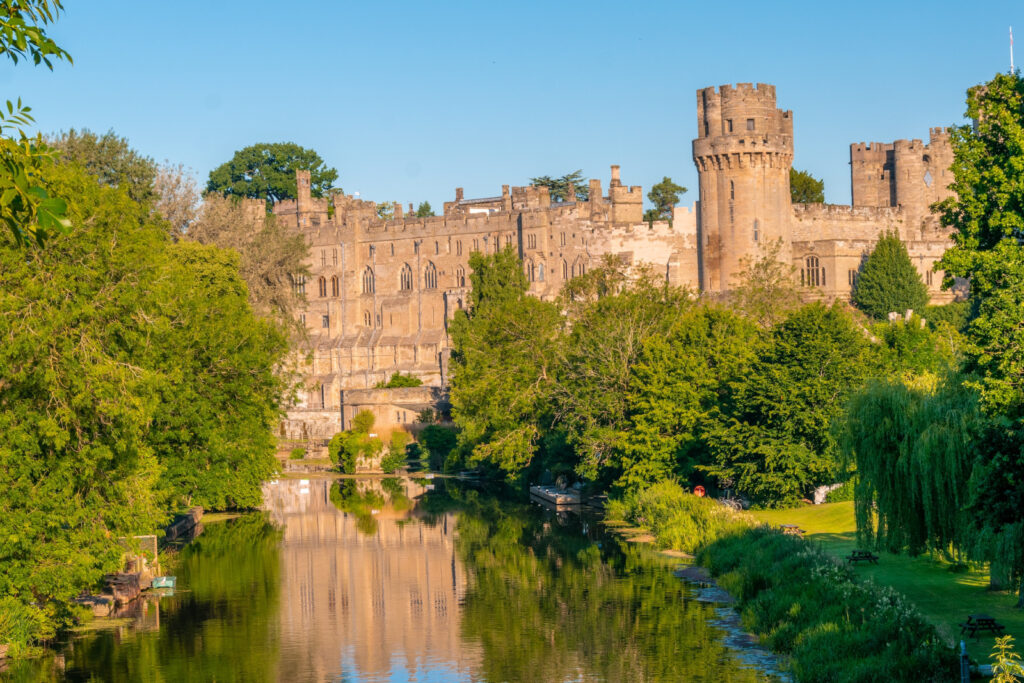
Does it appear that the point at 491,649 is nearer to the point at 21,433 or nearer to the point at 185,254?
the point at 21,433

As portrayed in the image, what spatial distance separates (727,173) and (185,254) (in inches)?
1386

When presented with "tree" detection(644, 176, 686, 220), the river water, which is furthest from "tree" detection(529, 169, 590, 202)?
the river water

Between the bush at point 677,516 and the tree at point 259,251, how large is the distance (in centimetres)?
1860

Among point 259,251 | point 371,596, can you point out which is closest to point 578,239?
point 259,251

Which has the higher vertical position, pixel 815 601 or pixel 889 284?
pixel 889 284

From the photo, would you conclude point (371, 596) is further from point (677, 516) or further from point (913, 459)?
point (913, 459)

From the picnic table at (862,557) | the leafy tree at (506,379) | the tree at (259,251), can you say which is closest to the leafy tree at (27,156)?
the picnic table at (862,557)

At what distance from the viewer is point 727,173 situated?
6981cm

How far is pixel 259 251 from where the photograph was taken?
55.0 m

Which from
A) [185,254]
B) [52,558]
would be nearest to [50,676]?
[52,558]

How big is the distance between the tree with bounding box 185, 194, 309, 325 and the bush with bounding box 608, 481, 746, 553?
1860 cm

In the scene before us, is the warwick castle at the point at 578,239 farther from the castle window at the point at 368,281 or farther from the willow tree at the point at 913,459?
the willow tree at the point at 913,459

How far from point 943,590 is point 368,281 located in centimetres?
7538

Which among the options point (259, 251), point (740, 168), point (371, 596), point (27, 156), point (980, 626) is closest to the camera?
point (27, 156)
